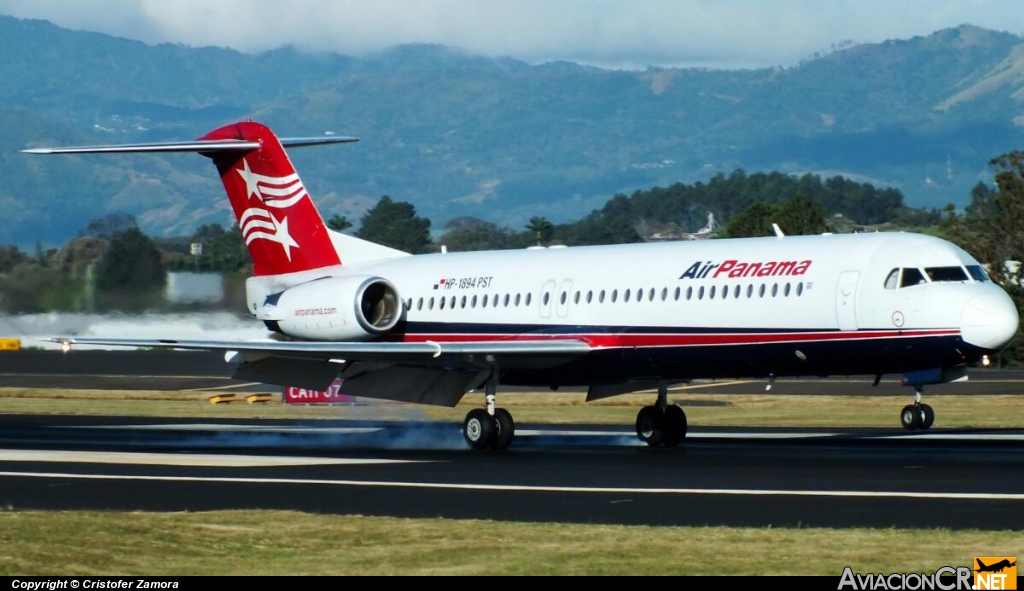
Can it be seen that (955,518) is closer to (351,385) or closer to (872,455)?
(872,455)

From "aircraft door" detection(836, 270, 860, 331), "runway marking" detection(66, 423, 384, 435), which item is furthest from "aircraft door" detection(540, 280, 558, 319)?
"runway marking" detection(66, 423, 384, 435)

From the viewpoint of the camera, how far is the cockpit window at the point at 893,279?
1007 inches

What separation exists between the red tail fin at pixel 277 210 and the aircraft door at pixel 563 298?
18.8ft

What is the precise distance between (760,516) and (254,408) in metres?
30.2

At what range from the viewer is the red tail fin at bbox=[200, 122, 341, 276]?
3312 cm

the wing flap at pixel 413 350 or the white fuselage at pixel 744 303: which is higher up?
the white fuselage at pixel 744 303

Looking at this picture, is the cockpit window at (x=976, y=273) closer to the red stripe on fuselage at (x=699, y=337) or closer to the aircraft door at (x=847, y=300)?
the red stripe on fuselage at (x=699, y=337)

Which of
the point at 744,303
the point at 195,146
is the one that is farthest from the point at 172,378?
the point at 744,303

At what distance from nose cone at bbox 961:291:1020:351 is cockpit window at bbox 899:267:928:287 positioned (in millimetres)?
934

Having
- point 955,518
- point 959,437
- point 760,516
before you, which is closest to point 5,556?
point 760,516

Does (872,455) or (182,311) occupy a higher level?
(182,311)

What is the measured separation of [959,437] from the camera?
2997 cm

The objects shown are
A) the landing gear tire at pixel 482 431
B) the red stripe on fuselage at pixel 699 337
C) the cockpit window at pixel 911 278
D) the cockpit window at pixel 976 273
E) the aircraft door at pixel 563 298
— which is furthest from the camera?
the aircraft door at pixel 563 298

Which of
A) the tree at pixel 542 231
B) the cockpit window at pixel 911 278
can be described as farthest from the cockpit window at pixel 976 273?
the tree at pixel 542 231
